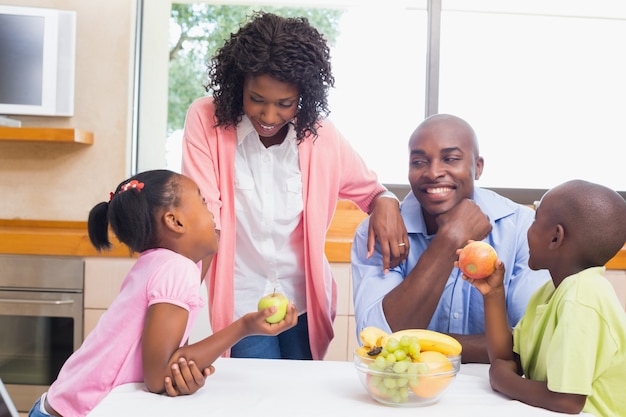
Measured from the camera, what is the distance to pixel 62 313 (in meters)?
2.94

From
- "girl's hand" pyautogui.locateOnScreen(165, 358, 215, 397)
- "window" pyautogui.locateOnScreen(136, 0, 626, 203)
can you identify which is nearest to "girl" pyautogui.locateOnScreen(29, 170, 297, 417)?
"girl's hand" pyautogui.locateOnScreen(165, 358, 215, 397)

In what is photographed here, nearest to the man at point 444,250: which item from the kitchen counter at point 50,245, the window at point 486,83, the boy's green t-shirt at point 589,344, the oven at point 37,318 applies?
the boy's green t-shirt at point 589,344

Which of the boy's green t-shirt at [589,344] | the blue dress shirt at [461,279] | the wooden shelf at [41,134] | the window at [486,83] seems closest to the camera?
the boy's green t-shirt at [589,344]

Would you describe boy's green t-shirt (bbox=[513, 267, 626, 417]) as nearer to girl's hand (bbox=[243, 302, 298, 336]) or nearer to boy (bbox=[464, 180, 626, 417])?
boy (bbox=[464, 180, 626, 417])

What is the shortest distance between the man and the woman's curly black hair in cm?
27

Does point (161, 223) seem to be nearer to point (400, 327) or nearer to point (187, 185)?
point (187, 185)

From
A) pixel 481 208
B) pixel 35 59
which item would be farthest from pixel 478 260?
pixel 35 59

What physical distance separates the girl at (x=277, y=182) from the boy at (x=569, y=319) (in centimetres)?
42

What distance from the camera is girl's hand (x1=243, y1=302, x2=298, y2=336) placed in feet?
3.87

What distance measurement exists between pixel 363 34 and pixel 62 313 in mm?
1953

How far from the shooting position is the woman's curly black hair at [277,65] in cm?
165

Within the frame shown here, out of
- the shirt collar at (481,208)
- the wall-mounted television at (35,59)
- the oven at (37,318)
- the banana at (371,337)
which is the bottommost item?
the oven at (37,318)

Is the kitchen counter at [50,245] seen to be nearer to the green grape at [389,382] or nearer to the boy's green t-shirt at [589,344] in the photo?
the green grape at [389,382]

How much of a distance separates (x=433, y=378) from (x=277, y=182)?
2.85 ft
